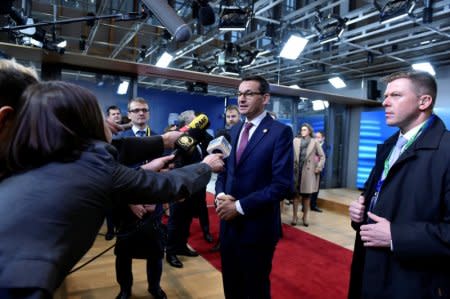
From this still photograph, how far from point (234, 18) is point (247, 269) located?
3.19 meters

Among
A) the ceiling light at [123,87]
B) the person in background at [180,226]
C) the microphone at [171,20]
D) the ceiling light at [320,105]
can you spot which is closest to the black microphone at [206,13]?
the person in background at [180,226]

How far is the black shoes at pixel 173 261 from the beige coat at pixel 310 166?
237 centimetres

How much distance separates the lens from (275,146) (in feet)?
5.71

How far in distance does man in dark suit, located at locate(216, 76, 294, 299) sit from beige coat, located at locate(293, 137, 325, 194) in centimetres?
312

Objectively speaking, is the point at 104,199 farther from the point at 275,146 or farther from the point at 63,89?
the point at 275,146

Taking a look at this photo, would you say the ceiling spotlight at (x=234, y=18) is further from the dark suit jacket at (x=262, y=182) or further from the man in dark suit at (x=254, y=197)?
the dark suit jacket at (x=262, y=182)

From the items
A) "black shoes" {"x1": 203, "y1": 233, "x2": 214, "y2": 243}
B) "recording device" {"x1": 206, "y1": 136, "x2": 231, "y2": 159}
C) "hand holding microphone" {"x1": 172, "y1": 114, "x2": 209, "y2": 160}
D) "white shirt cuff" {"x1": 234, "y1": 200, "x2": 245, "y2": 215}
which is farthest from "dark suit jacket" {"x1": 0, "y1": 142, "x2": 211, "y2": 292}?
"black shoes" {"x1": 203, "y1": 233, "x2": 214, "y2": 243}

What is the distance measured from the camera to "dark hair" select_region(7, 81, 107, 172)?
697 millimetres

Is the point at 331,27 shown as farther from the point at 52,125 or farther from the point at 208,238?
the point at 52,125

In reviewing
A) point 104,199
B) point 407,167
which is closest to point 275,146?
point 407,167

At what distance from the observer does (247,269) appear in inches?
67.6

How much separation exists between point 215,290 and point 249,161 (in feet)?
4.83

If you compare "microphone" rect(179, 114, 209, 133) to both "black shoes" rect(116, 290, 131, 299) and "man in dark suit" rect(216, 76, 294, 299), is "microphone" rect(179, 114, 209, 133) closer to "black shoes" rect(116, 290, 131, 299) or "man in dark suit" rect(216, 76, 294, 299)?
"man in dark suit" rect(216, 76, 294, 299)

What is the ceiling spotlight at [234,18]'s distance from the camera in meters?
3.89
